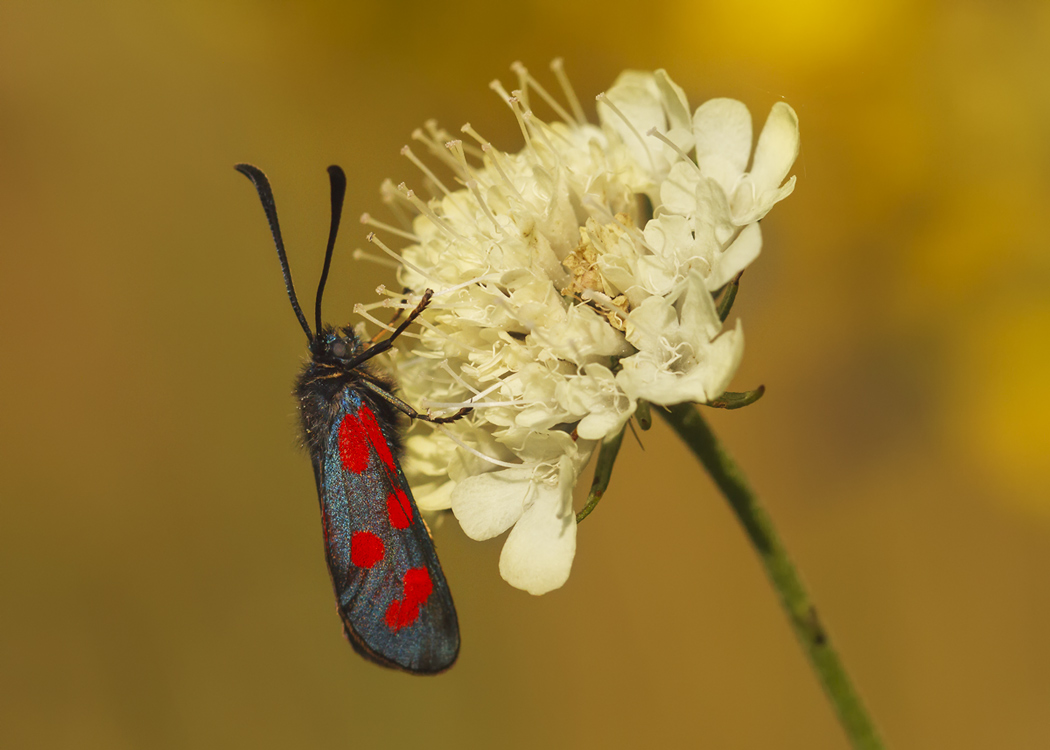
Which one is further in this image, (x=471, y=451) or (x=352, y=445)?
(x=352, y=445)

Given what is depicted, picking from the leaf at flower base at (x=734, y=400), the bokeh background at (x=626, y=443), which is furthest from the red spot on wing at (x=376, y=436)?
the bokeh background at (x=626, y=443)

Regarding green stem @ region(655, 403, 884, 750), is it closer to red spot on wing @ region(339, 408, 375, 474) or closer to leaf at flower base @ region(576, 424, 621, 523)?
leaf at flower base @ region(576, 424, 621, 523)

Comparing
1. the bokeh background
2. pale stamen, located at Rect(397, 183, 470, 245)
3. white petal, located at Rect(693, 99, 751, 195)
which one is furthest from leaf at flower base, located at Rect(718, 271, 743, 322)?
the bokeh background

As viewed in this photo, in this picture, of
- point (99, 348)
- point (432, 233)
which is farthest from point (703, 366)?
point (99, 348)

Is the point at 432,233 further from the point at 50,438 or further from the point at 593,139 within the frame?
the point at 50,438

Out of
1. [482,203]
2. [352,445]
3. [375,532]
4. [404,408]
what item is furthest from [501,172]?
[375,532]

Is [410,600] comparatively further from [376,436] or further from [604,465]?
[604,465]
